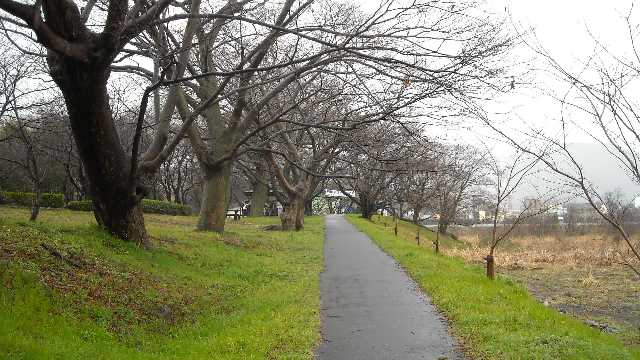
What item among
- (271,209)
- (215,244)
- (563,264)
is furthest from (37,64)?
(271,209)

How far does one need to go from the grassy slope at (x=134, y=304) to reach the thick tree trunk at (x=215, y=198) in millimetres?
5842

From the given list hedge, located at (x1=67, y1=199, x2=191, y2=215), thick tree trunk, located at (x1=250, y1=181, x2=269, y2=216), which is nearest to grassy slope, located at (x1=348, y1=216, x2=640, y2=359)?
hedge, located at (x1=67, y1=199, x2=191, y2=215)

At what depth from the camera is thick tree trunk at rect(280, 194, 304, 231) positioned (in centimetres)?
2736

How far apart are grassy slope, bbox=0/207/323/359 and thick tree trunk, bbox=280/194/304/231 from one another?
1548 cm

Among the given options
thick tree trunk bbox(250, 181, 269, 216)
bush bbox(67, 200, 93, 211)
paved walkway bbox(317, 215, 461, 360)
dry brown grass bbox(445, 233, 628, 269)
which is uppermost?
thick tree trunk bbox(250, 181, 269, 216)

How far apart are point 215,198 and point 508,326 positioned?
1190 cm

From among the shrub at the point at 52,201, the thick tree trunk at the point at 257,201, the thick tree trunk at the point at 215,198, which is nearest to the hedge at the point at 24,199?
the shrub at the point at 52,201

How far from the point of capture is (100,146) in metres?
9.41

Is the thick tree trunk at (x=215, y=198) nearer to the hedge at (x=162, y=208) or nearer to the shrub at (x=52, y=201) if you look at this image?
the shrub at (x=52, y=201)

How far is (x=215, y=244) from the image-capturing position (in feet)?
48.6

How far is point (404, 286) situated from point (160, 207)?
2563 cm

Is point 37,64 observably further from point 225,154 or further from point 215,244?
point 215,244

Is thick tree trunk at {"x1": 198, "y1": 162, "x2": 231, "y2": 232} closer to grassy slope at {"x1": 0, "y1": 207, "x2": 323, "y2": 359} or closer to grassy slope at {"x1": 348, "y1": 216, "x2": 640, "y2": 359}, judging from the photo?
grassy slope at {"x1": 0, "y1": 207, "x2": 323, "y2": 359}

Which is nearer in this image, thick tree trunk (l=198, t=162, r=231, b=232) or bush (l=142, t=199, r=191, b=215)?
thick tree trunk (l=198, t=162, r=231, b=232)
